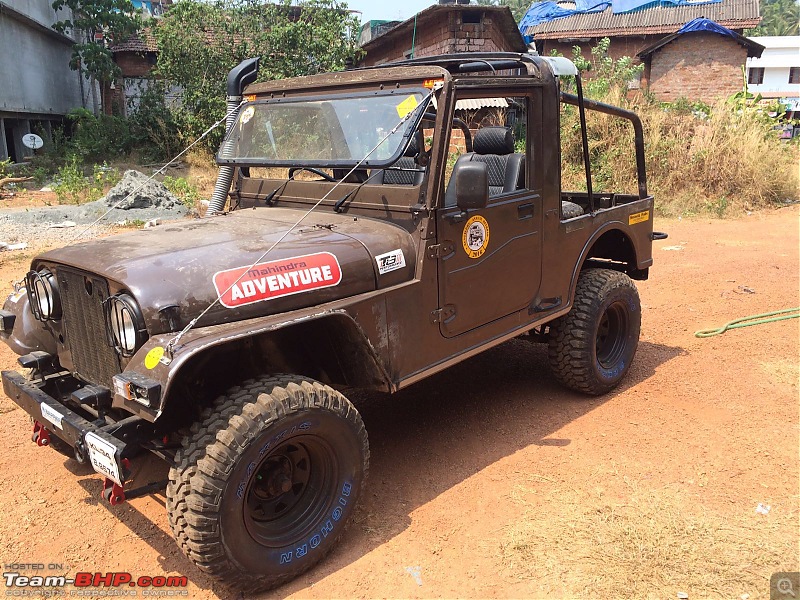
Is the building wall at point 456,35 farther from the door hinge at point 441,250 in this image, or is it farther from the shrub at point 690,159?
the door hinge at point 441,250

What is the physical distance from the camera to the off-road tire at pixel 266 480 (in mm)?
2654

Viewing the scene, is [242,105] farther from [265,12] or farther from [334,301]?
[265,12]

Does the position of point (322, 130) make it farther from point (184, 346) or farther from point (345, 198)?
point (184, 346)

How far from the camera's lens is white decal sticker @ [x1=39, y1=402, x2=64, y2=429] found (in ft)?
9.86

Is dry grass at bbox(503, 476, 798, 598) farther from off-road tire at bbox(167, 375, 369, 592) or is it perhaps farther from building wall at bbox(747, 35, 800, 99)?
building wall at bbox(747, 35, 800, 99)

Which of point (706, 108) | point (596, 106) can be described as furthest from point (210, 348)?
point (706, 108)

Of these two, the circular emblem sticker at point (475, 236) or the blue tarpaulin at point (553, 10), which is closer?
the circular emblem sticker at point (475, 236)

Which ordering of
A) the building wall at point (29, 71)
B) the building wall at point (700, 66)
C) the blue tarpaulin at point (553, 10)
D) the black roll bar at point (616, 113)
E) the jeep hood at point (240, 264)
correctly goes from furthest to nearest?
the blue tarpaulin at point (553, 10) < the building wall at point (700, 66) < the building wall at point (29, 71) < the black roll bar at point (616, 113) < the jeep hood at point (240, 264)

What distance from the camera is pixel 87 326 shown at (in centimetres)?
314

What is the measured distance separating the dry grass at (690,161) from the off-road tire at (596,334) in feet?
25.1

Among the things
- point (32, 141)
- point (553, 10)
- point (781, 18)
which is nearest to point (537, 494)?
point (32, 141)

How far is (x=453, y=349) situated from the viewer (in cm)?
375

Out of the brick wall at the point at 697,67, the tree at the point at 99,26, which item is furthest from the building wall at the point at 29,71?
the brick wall at the point at 697,67

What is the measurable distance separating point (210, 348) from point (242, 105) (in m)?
2.31
